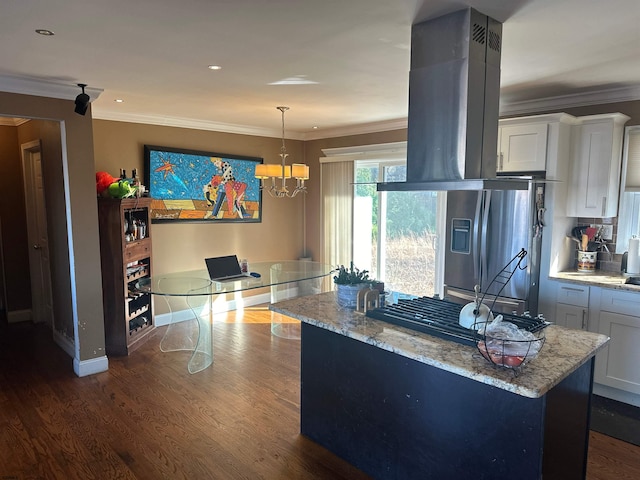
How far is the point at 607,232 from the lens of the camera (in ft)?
12.7

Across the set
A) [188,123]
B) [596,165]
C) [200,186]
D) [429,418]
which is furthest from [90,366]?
[596,165]

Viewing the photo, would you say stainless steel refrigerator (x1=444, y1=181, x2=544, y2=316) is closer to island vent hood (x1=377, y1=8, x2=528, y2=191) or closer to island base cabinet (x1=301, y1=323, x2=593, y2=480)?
island vent hood (x1=377, y1=8, x2=528, y2=191)

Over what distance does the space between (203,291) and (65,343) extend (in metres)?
1.85

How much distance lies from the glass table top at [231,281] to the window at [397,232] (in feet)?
3.88

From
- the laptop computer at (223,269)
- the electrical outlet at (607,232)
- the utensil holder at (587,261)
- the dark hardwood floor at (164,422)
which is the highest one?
the electrical outlet at (607,232)

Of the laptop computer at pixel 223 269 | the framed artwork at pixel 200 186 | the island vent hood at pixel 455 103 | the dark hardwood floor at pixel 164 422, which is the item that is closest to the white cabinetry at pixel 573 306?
the dark hardwood floor at pixel 164 422

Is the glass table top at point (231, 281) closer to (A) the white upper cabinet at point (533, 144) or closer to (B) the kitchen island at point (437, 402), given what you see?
(B) the kitchen island at point (437, 402)

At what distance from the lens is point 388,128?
17.6ft

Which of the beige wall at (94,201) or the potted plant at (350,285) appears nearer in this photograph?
the potted plant at (350,285)

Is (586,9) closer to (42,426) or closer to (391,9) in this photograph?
(391,9)

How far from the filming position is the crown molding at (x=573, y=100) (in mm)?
3594

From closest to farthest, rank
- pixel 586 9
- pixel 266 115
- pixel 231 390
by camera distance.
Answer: pixel 586 9 < pixel 231 390 < pixel 266 115

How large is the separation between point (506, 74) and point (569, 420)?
2.32 metres

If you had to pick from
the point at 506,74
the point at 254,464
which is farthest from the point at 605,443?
the point at 506,74
